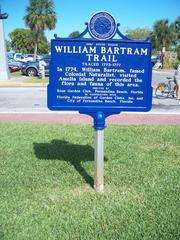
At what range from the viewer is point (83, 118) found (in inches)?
415

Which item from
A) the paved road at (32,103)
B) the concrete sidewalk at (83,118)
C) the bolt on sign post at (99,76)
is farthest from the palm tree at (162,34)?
the bolt on sign post at (99,76)

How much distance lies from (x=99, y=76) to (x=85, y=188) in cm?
145

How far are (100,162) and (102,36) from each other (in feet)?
5.13

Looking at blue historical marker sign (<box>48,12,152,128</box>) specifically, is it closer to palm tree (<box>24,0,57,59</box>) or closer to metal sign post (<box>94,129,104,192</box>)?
metal sign post (<box>94,129,104,192</box>)

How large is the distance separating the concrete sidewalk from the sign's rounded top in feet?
16.5

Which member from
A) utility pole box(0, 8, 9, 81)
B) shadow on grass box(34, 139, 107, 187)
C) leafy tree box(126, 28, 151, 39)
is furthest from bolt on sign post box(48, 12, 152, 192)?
leafy tree box(126, 28, 151, 39)

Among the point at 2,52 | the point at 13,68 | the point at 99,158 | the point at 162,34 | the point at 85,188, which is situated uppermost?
the point at 162,34

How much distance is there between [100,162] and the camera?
5.14 metres

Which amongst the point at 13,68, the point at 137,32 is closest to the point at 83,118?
the point at 13,68

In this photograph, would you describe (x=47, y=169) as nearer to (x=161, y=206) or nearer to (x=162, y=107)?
(x=161, y=206)

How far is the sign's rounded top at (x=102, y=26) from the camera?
4898mm

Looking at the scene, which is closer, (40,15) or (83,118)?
(83,118)

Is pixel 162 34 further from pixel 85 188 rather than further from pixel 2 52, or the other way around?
pixel 85 188

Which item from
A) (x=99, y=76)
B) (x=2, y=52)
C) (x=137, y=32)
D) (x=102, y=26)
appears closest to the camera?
(x=102, y=26)
